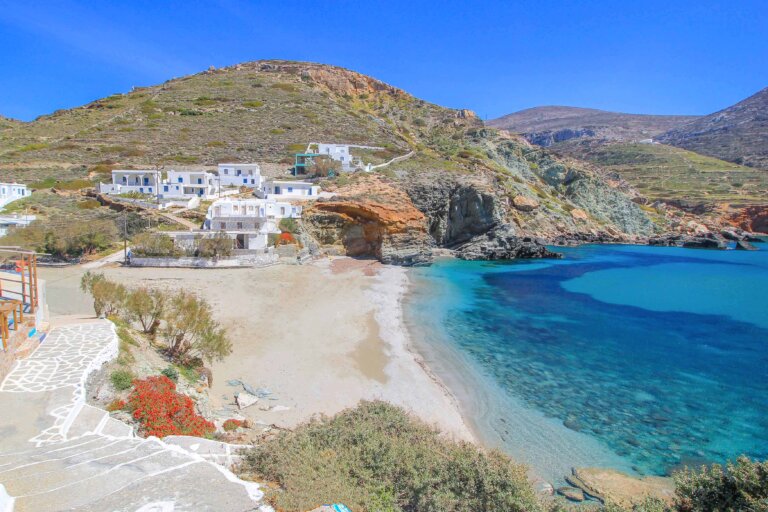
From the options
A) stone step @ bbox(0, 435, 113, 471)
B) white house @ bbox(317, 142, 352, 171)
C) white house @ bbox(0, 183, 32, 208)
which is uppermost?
white house @ bbox(317, 142, 352, 171)

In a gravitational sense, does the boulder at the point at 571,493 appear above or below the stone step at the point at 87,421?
below

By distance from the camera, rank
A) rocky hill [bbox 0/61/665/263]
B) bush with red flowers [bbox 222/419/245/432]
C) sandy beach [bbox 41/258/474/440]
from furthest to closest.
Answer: rocky hill [bbox 0/61/665/263] → sandy beach [bbox 41/258/474/440] → bush with red flowers [bbox 222/419/245/432]

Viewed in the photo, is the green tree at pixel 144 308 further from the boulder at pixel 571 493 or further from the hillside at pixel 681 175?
the hillside at pixel 681 175

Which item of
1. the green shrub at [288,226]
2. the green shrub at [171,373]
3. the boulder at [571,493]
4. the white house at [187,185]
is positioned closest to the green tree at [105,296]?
the green shrub at [171,373]

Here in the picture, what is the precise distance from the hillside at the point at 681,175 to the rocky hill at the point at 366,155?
1651 centimetres

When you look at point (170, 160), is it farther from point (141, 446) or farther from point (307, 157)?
point (141, 446)

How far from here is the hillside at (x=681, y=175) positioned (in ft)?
317

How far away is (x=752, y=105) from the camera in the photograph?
643 ft

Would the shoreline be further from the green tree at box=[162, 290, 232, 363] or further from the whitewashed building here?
the whitewashed building

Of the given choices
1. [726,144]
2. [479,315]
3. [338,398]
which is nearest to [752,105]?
[726,144]

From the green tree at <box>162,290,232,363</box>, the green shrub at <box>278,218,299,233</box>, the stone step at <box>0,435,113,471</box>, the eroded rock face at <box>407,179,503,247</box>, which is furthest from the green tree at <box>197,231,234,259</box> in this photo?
the stone step at <box>0,435,113,471</box>

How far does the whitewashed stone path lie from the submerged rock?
136 ft

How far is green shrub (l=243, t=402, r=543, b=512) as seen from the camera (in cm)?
640

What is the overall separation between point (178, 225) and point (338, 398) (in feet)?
99.8
